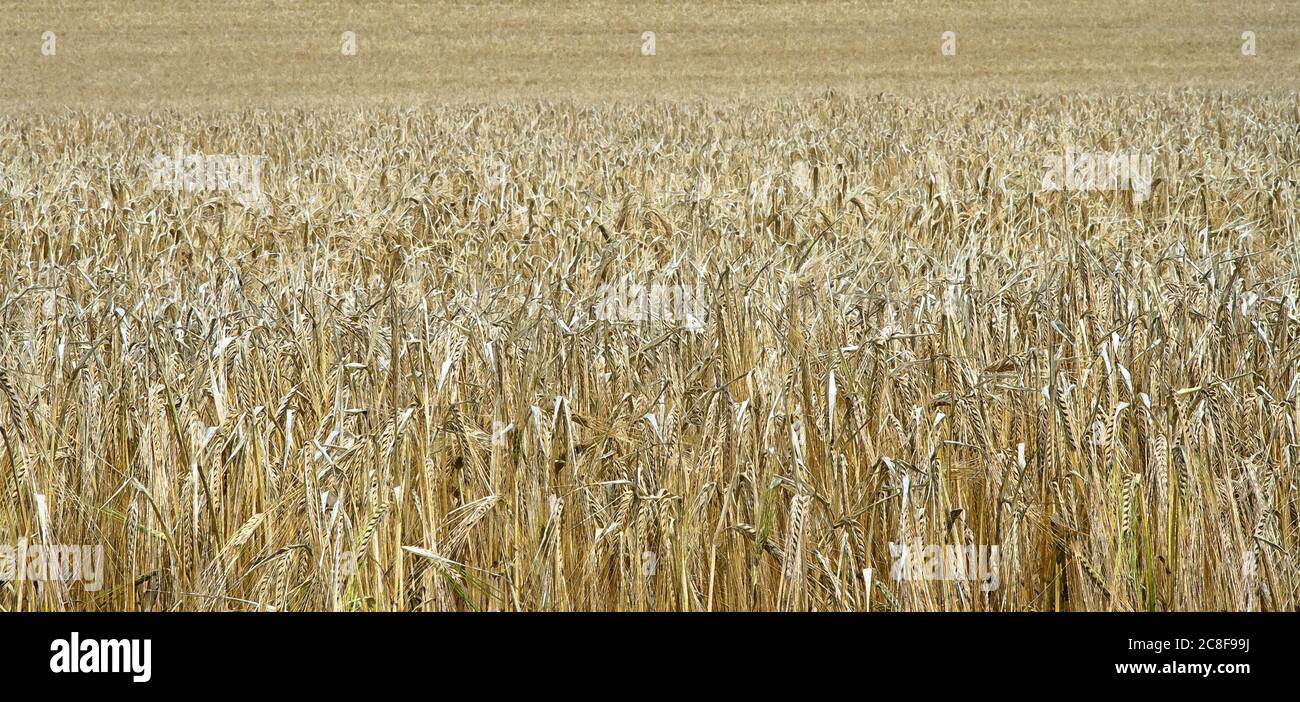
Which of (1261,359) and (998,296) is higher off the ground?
(998,296)

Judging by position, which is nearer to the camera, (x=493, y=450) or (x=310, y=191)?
(x=493, y=450)

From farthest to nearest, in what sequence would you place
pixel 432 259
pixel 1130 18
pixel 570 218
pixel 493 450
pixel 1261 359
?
1. pixel 1130 18
2. pixel 570 218
3. pixel 432 259
4. pixel 1261 359
5. pixel 493 450

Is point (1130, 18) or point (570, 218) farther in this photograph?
point (1130, 18)

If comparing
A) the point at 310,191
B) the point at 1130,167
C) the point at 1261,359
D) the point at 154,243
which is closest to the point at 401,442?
the point at 1261,359

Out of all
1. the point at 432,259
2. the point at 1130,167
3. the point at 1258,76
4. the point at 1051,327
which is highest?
the point at 1258,76

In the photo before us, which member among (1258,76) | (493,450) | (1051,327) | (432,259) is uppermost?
(1258,76)

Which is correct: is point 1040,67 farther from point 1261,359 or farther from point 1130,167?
point 1261,359

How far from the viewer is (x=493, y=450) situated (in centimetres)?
182

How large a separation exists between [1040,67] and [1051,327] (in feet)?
81.1

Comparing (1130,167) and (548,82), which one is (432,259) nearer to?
(1130,167)

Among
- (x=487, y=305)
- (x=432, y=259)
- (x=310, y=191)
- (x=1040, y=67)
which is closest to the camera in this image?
(x=487, y=305)

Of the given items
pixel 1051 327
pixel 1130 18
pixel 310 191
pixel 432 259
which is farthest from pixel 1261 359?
pixel 1130 18

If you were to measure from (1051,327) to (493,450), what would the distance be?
1.35 metres

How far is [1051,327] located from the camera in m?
2.51
